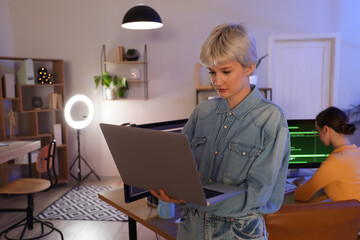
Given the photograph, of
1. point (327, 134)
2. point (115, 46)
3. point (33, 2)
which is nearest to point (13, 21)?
point (33, 2)

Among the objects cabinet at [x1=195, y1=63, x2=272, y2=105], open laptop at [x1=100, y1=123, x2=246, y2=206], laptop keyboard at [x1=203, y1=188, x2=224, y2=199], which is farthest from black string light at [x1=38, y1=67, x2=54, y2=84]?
laptop keyboard at [x1=203, y1=188, x2=224, y2=199]

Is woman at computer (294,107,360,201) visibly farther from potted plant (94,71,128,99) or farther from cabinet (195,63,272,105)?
potted plant (94,71,128,99)

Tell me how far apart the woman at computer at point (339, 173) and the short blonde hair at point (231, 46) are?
3.13 ft

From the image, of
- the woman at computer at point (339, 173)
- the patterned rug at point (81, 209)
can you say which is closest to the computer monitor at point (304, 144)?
the woman at computer at point (339, 173)

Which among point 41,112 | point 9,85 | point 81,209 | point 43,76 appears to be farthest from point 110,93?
point 81,209

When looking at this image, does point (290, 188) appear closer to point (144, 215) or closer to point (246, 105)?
Answer: point (144, 215)

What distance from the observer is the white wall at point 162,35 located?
466cm

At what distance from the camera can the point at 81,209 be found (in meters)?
3.70

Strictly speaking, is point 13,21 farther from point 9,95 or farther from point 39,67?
point 9,95

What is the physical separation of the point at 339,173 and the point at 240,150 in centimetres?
91

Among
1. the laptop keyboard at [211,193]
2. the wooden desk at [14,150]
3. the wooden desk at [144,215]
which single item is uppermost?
the laptop keyboard at [211,193]

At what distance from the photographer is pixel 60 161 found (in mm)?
4766

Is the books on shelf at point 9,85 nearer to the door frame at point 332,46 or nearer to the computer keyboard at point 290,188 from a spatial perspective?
A: the door frame at point 332,46

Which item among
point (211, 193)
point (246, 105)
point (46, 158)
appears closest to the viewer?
point (211, 193)
